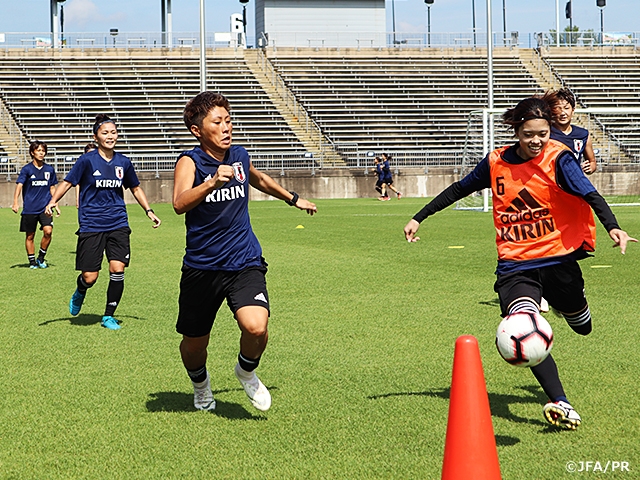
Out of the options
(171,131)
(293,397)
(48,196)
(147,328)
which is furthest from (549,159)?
(171,131)

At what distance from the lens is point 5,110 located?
38344mm

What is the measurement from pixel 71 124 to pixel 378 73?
15644mm

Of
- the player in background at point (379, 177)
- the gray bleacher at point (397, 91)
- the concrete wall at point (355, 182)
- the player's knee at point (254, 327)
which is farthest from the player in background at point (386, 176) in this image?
the player's knee at point (254, 327)

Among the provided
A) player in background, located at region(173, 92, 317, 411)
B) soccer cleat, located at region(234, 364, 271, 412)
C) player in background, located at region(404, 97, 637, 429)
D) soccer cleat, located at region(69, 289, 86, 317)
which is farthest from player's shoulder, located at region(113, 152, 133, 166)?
player in background, located at region(404, 97, 637, 429)

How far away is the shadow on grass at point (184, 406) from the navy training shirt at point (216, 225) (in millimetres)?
862

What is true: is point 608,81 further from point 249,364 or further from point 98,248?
point 249,364

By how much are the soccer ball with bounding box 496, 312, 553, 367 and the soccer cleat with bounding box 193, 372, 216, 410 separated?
1815mm

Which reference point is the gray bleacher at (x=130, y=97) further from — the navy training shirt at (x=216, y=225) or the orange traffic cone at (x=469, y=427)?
the orange traffic cone at (x=469, y=427)

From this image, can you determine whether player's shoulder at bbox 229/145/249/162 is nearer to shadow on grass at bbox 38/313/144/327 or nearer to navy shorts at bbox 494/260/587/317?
navy shorts at bbox 494/260/587/317

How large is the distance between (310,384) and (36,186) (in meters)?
10.1

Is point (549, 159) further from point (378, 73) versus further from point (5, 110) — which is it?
point (378, 73)

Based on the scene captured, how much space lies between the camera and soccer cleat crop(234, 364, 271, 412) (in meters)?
5.15

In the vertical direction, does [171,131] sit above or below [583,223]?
above

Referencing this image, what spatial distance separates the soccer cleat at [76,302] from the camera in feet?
28.7
